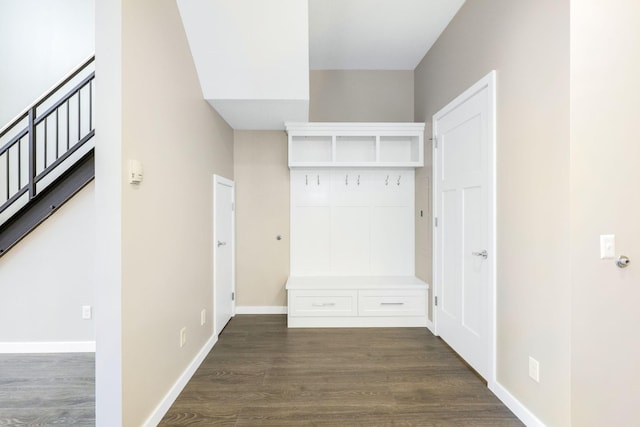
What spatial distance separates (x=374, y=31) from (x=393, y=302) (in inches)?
113

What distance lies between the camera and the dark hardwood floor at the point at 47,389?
182 cm

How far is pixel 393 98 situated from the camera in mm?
3758

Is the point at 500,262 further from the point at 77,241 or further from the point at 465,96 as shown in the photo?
the point at 77,241

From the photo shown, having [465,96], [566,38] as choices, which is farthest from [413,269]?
[566,38]

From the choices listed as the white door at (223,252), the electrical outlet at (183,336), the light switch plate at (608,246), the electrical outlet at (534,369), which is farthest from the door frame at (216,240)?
the light switch plate at (608,246)

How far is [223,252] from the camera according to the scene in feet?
10.6

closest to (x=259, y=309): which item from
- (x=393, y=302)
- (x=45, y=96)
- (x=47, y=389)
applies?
(x=393, y=302)

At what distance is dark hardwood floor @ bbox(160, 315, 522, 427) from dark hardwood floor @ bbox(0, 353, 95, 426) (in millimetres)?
637

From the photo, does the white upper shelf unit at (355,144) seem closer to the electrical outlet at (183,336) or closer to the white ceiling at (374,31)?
the white ceiling at (374,31)

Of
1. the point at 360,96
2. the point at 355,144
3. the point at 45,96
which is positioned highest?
the point at 360,96

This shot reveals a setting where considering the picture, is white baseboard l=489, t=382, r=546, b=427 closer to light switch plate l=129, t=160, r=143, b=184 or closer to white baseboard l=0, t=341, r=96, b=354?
light switch plate l=129, t=160, r=143, b=184

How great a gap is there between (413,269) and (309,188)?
5.47ft

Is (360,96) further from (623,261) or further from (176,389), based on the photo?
(176,389)

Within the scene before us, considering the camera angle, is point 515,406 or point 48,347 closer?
point 515,406
